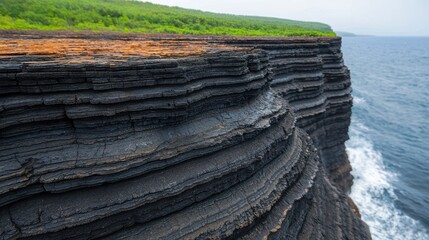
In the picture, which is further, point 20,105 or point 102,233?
point 102,233

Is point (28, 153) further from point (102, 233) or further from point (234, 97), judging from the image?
point (234, 97)

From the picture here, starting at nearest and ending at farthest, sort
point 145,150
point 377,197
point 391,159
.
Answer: point 145,150, point 377,197, point 391,159

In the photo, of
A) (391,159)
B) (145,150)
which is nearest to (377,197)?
(391,159)

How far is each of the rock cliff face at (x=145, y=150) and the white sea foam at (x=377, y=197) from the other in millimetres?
9479

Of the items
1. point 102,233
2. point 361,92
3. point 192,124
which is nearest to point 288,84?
point 192,124

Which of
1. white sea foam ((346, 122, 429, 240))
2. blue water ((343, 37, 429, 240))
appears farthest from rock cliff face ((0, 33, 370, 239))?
blue water ((343, 37, 429, 240))

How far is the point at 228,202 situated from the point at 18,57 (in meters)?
5.57

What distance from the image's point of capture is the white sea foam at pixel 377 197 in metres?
17.8

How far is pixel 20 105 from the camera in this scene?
227 inches

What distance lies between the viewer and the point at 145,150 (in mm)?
6793

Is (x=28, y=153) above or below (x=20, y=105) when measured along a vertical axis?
below

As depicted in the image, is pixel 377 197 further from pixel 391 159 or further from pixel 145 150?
pixel 145 150

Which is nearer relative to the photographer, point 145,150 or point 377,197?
point 145,150

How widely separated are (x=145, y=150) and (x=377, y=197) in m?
19.7
